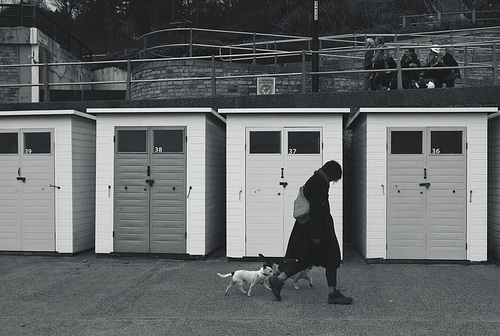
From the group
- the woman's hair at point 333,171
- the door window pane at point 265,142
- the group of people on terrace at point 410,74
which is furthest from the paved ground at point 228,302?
the group of people on terrace at point 410,74

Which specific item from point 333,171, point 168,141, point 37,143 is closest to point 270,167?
point 168,141

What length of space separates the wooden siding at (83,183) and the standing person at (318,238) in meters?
5.74

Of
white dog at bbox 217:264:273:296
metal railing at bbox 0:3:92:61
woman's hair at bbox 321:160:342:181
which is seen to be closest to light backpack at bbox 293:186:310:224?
woman's hair at bbox 321:160:342:181

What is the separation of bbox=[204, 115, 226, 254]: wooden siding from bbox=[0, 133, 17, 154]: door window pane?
418cm

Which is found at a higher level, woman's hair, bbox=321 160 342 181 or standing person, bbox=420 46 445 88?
standing person, bbox=420 46 445 88

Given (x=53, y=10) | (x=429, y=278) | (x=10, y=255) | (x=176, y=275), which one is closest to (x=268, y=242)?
(x=176, y=275)

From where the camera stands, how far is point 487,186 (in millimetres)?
10906

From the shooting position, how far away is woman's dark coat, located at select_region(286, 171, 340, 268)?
23.0ft

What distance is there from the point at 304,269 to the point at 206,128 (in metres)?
4.34

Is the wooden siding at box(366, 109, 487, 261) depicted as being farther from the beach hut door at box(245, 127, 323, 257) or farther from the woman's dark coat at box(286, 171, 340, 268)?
the woman's dark coat at box(286, 171, 340, 268)

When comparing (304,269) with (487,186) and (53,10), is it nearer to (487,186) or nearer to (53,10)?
(487,186)

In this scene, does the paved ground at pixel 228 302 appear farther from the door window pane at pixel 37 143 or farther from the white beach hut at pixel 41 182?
the door window pane at pixel 37 143

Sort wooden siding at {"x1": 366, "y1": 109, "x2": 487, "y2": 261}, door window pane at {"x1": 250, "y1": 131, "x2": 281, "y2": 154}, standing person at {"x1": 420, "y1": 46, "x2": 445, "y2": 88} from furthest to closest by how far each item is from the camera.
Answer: standing person at {"x1": 420, "y1": 46, "x2": 445, "y2": 88}, door window pane at {"x1": 250, "y1": 131, "x2": 281, "y2": 154}, wooden siding at {"x1": 366, "y1": 109, "x2": 487, "y2": 261}

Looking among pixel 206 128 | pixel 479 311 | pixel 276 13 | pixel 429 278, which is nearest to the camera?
pixel 479 311
